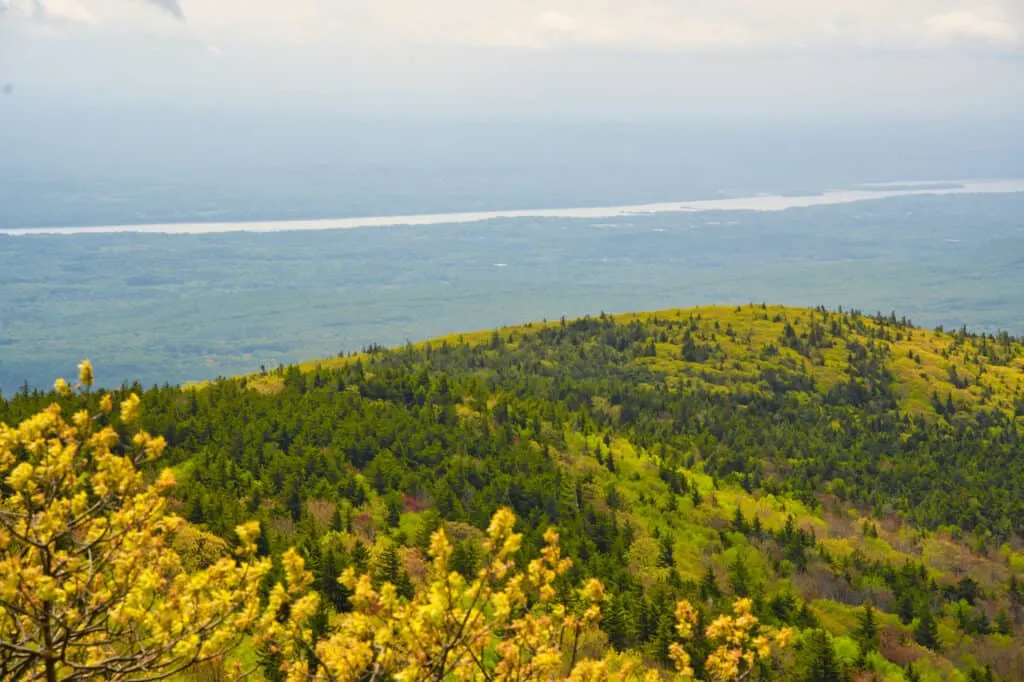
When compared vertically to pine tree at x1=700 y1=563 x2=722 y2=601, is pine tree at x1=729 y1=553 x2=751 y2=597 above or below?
below

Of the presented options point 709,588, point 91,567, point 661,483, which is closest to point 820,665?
point 709,588

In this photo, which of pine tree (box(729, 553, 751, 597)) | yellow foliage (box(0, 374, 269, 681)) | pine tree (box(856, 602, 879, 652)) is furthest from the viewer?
pine tree (box(729, 553, 751, 597))

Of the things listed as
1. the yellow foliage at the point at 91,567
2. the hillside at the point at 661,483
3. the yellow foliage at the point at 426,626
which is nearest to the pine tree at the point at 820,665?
the hillside at the point at 661,483

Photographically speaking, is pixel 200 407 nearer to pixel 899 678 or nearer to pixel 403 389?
pixel 403 389

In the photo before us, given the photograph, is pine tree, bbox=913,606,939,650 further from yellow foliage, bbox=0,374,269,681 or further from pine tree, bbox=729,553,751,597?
yellow foliage, bbox=0,374,269,681

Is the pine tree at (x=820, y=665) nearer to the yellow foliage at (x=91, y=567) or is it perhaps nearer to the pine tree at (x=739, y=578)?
the pine tree at (x=739, y=578)

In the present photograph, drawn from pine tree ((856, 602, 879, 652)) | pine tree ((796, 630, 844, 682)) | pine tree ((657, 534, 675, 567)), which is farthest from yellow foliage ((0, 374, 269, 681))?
pine tree ((657, 534, 675, 567))

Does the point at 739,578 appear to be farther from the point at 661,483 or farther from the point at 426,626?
the point at 426,626
